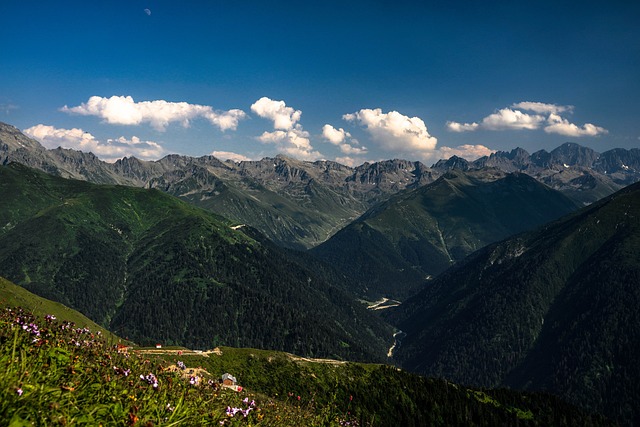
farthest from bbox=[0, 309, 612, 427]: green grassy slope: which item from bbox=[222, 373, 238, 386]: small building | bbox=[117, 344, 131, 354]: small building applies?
bbox=[222, 373, 238, 386]: small building

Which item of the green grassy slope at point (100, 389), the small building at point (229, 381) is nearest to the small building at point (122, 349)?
the green grassy slope at point (100, 389)

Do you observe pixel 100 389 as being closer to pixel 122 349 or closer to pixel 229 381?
pixel 122 349

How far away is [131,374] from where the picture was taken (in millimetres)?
10531

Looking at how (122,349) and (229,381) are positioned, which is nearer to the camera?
(122,349)

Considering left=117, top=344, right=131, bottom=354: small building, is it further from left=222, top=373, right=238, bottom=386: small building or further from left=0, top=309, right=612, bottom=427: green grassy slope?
left=222, top=373, right=238, bottom=386: small building

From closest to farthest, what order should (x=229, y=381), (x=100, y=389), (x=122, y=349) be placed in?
(x=100, y=389) < (x=122, y=349) < (x=229, y=381)

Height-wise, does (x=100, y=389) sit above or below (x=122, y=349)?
above

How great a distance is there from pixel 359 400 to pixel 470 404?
4980 centimetres

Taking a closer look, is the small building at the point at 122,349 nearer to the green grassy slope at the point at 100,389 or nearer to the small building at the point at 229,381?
the green grassy slope at the point at 100,389

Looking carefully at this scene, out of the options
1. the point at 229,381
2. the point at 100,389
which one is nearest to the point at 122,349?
the point at 100,389

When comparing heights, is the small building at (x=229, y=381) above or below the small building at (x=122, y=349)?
below

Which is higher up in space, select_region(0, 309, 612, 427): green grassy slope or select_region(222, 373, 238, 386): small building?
select_region(0, 309, 612, 427): green grassy slope

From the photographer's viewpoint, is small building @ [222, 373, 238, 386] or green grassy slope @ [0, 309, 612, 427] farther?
small building @ [222, 373, 238, 386]

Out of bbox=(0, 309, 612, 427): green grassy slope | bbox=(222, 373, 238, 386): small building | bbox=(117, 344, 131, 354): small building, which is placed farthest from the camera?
bbox=(222, 373, 238, 386): small building
